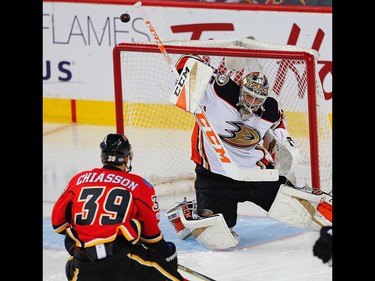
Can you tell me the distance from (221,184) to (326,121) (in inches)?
27.6

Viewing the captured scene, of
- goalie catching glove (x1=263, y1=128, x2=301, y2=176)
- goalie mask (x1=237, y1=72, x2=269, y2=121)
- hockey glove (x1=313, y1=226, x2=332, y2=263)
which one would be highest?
goalie mask (x1=237, y1=72, x2=269, y2=121)

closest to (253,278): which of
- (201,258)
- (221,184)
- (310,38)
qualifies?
(201,258)

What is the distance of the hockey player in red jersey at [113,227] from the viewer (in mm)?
3264

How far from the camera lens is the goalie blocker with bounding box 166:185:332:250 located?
4.34 meters

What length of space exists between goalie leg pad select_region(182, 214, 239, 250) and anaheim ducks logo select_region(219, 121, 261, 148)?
0.39 metres

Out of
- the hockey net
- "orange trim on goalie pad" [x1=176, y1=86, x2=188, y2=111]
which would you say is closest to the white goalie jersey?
the hockey net

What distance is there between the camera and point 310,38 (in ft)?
19.9

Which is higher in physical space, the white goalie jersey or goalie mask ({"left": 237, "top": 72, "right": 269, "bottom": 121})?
goalie mask ({"left": 237, "top": 72, "right": 269, "bottom": 121})

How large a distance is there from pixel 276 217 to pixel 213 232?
363mm

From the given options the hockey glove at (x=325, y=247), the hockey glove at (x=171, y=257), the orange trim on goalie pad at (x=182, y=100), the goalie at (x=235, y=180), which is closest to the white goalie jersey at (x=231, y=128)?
the goalie at (x=235, y=180)

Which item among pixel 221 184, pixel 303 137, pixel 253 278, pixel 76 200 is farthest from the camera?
pixel 303 137

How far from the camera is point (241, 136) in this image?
450 centimetres

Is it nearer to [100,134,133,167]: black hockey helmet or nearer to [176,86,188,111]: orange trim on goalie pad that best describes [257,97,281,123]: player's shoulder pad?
[176,86,188,111]: orange trim on goalie pad

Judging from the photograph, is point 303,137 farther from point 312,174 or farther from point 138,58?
point 138,58
